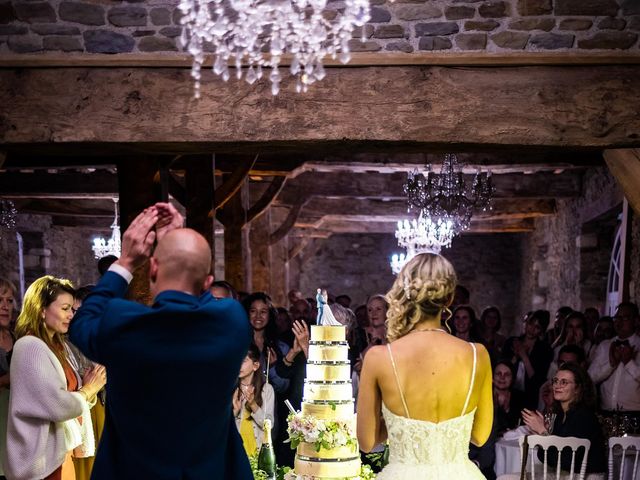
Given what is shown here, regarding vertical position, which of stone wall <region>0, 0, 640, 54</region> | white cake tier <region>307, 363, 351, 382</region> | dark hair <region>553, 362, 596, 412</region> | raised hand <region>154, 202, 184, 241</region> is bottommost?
dark hair <region>553, 362, 596, 412</region>

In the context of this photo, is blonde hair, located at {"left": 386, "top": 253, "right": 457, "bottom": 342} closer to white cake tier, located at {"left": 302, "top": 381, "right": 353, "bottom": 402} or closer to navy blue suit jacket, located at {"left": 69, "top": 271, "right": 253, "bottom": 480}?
navy blue suit jacket, located at {"left": 69, "top": 271, "right": 253, "bottom": 480}

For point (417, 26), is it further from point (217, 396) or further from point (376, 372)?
point (217, 396)

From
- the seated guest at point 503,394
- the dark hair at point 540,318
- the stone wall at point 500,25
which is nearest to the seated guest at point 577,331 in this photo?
the dark hair at point 540,318

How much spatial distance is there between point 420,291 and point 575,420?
8.23 ft

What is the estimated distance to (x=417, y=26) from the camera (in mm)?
4836

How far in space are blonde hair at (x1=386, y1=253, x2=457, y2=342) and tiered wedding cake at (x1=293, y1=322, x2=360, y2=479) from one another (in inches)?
48.3

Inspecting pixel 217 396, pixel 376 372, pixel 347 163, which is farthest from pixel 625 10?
pixel 347 163

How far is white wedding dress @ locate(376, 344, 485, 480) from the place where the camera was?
2885 millimetres

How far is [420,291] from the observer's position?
277cm

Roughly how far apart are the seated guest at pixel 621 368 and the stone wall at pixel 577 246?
10.0 feet

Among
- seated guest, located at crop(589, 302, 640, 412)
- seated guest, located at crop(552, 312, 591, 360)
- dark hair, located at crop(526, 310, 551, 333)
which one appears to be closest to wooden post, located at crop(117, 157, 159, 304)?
seated guest, located at crop(589, 302, 640, 412)

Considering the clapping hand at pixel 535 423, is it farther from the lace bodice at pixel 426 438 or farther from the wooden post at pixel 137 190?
the wooden post at pixel 137 190

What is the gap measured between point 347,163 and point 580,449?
241 inches

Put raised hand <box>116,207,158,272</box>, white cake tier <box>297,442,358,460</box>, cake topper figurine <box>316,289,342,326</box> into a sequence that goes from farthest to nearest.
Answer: cake topper figurine <box>316,289,342,326</box>
white cake tier <box>297,442,358,460</box>
raised hand <box>116,207,158,272</box>
